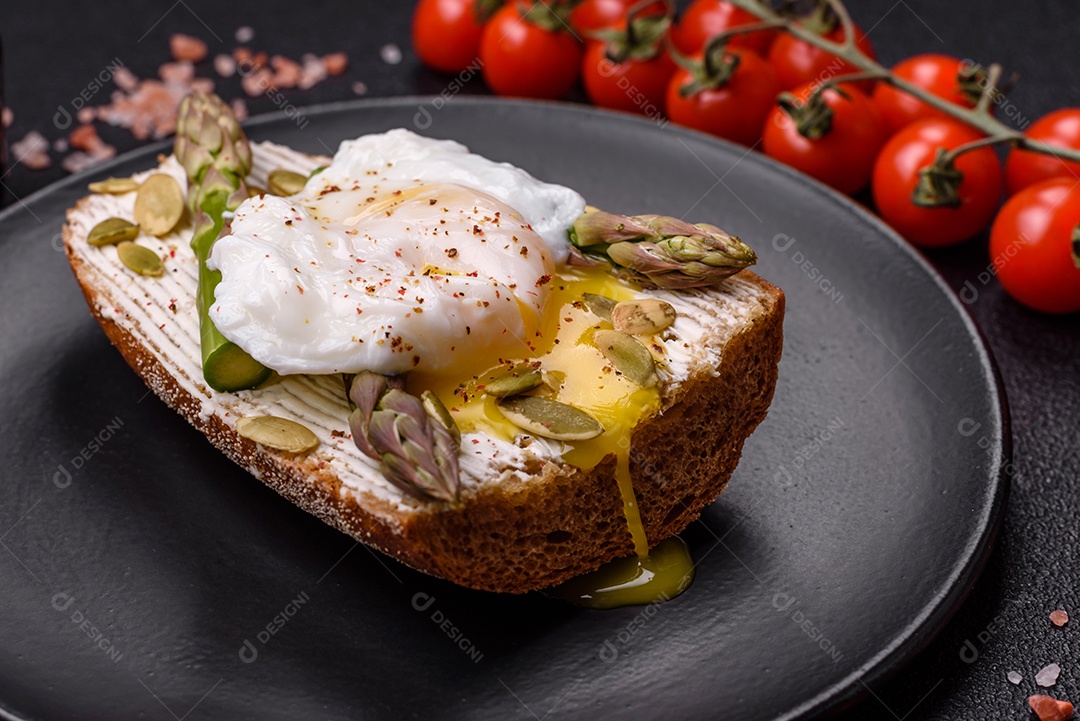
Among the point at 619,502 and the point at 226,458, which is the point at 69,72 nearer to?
the point at 226,458

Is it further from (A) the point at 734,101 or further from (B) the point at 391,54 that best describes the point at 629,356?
(B) the point at 391,54

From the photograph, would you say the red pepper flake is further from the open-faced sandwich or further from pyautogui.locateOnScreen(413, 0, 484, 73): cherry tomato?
pyautogui.locateOnScreen(413, 0, 484, 73): cherry tomato

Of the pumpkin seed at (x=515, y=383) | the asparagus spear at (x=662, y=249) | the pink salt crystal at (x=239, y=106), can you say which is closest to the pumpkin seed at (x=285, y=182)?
the asparagus spear at (x=662, y=249)

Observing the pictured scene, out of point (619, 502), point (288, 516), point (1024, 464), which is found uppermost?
point (288, 516)

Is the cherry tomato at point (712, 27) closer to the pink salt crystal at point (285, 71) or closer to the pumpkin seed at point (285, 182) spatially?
the pink salt crystal at point (285, 71)

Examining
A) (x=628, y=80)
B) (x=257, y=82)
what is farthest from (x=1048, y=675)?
(x=257, y=82)

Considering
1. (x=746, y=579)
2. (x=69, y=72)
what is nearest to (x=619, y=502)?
(x=746, y=579)

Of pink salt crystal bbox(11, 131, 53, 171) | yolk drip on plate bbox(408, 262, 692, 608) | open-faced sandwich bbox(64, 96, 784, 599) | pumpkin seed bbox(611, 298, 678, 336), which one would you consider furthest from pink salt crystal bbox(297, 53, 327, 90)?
pumpkin seed bbox(611, 298, 678, 336)

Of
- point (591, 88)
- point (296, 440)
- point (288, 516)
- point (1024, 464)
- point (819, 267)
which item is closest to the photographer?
point (296, 440)
